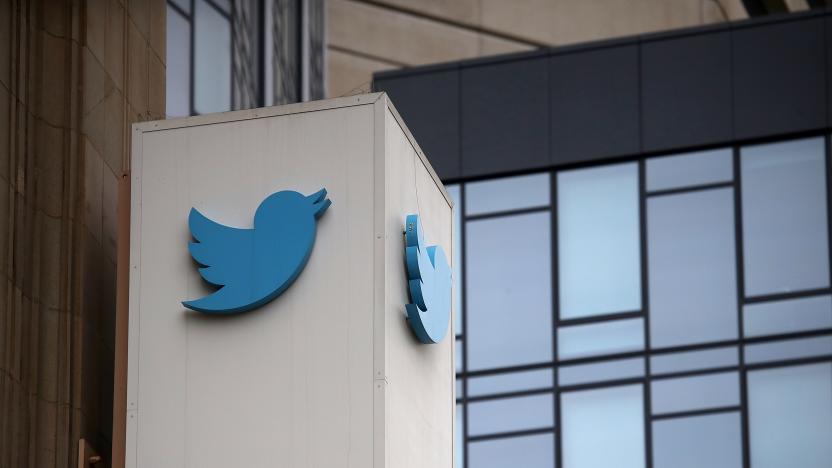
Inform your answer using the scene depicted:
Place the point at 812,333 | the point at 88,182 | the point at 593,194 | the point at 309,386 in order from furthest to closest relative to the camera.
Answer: the point at 593,194 → the point at 812,333 → the point at 88,182 → the point at 309,386

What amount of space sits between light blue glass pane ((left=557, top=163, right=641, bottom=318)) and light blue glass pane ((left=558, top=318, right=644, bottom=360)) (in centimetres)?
24

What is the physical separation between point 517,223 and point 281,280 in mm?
16656

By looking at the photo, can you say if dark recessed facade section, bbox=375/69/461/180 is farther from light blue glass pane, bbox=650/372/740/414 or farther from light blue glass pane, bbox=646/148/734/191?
light blue glass pane, bbox=650/372/740/414

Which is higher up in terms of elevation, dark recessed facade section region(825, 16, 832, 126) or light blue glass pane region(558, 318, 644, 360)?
dark recessed facade section region(825, 16, 832, 126)

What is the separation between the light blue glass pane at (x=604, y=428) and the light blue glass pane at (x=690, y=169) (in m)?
3.38

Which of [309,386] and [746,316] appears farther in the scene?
[746,316]

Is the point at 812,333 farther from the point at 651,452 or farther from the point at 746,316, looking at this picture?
the point at 651,452

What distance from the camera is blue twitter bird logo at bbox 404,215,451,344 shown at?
14547 mm

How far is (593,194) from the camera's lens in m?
30.2

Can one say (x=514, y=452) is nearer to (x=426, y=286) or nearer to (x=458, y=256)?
(x=458, y=256)

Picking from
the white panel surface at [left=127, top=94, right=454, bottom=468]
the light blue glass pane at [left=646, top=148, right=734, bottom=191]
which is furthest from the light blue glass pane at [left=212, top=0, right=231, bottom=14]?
the white panel surface at [left=127, top=94, right=454, bottom=468]

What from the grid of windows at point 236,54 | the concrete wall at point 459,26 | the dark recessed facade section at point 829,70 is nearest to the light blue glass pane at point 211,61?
the grid of windows at point 236,54

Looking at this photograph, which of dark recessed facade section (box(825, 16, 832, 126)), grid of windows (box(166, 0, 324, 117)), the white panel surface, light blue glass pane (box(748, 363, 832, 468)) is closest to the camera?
the white panel surface

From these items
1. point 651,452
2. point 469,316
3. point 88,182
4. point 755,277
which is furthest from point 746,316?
point 88,182
